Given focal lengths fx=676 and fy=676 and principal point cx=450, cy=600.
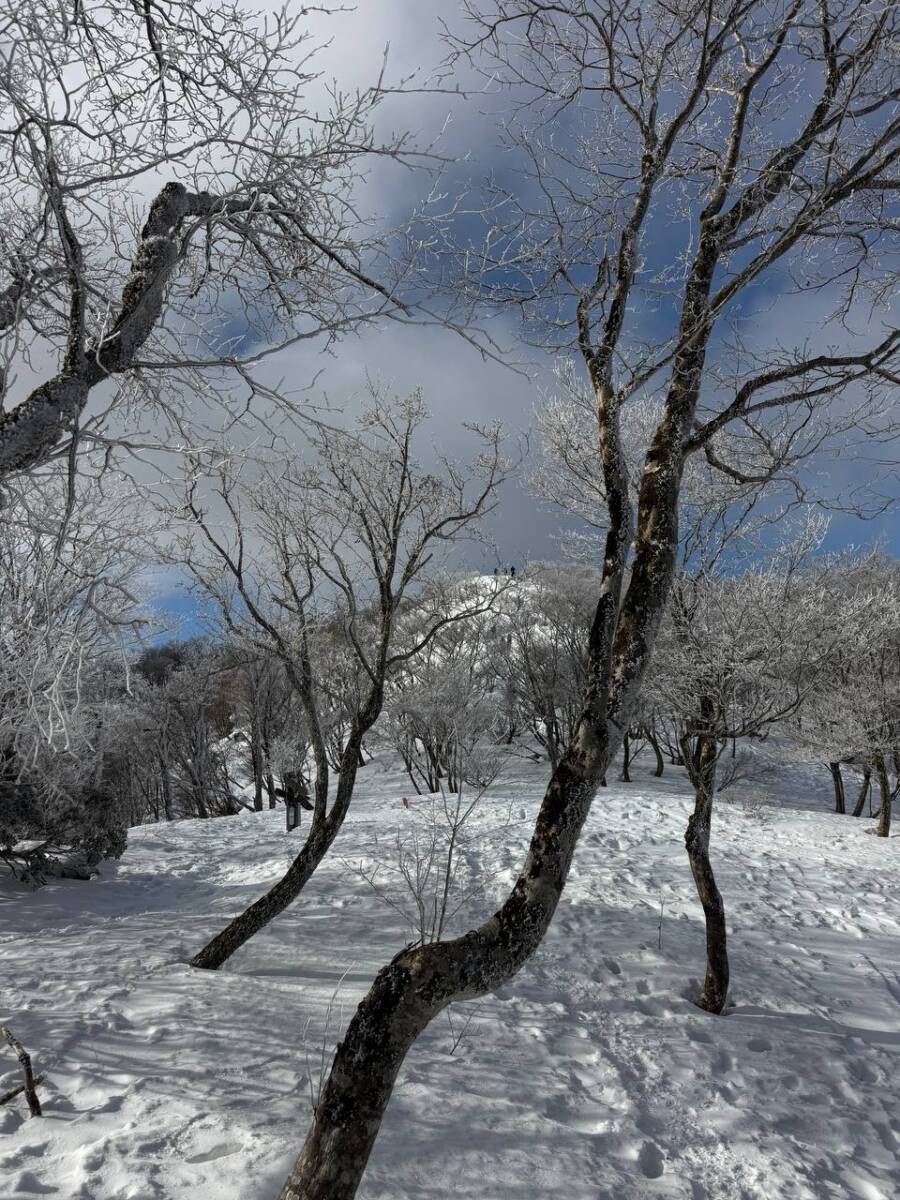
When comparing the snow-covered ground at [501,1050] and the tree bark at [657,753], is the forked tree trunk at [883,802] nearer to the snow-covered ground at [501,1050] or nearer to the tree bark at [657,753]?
the snow-covered ground at [501,1050]

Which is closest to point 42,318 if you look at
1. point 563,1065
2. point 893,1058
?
point 563,1065

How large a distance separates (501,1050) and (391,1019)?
3014 millimetres

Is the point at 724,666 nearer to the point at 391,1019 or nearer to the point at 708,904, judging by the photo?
the point at 708,904

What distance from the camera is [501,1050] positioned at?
4.92 m

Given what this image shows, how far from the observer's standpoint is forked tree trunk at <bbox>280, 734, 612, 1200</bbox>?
96.7 inches

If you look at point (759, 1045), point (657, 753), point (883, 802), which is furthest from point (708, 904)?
point (657, 753)

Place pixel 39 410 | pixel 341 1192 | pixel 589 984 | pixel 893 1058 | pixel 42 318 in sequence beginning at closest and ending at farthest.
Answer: pixel 39 410 → pixel 341 1192 → pixel 42 318 → pixel 893 1058 → pixel 589 984

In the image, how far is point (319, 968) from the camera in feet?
21.5

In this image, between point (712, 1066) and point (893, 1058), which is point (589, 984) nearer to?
point (712, 1066)

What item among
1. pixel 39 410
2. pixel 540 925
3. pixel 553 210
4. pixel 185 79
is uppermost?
pixel 553 210

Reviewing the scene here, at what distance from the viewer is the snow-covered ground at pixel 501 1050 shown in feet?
11.5

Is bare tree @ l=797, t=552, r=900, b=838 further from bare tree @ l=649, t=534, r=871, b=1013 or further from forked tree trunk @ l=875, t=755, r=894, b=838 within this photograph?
bare tree @ l=649, t=534, r=871, b=1013

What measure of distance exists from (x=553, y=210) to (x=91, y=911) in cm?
966

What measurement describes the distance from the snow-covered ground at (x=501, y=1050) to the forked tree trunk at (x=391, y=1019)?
1.01 meters
